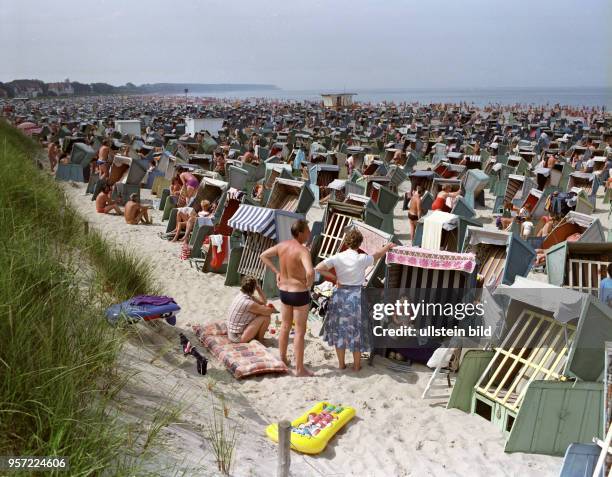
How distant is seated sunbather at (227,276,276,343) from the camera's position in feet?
18.5

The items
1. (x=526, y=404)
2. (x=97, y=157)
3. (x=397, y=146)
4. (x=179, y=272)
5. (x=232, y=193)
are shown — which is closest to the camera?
(x=526, y=404)

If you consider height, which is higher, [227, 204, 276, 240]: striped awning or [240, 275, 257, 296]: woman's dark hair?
[227, 204, 276, 240]: striped awning

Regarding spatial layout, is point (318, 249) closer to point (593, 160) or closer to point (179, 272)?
point (179, 272)

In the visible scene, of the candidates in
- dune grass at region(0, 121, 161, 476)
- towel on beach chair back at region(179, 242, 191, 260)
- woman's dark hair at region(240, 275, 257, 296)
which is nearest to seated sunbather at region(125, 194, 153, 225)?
towel on beach chair back at region(179, 242, 191, 260)

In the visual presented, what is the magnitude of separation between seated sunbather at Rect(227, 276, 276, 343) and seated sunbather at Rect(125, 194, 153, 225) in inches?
263

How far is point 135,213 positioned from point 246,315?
6866 millimetres

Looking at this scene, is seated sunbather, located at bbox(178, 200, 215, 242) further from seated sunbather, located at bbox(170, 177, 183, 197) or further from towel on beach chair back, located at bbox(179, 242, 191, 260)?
seated sunbather, located at bbox(170, 177, 183, 197)

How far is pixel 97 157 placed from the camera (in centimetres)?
1691

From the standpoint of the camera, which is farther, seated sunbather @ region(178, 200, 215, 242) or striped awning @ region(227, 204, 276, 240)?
seated sunbather @ region(178, 200, 215, 242)

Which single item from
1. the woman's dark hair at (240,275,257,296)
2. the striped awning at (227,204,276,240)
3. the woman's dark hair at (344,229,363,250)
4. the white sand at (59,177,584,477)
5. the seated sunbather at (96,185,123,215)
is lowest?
the white sand at (59,177,584,477)

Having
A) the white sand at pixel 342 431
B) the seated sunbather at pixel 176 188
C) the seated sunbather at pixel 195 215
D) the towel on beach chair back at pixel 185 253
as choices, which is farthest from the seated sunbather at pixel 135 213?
the white sand at pixel 342 431

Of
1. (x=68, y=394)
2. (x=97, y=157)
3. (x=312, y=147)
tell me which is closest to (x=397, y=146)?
(x=312, y=147)

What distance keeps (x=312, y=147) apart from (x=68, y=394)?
18444 mm

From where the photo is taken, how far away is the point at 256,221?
7551 millimetres
